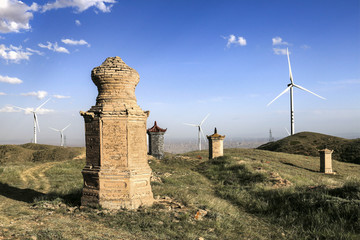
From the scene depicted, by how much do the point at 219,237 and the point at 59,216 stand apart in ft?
16.7

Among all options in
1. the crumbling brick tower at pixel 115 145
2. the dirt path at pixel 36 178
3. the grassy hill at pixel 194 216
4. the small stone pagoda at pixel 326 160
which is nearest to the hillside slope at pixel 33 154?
the dirt path at pixel 36 178

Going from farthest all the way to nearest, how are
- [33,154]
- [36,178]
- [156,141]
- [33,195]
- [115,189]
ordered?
1. [33,154]
2. [156,141]
3. [36,178]
4. [33,195]
5. [115,189]

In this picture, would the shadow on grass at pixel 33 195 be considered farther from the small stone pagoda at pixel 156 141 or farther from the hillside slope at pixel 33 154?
the hillside slope at pixel 33 154

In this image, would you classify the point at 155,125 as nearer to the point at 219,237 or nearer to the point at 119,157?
the point at 119,157

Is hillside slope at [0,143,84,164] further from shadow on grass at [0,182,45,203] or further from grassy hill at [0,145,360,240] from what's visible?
shadow on grass at [0,182,45,203]

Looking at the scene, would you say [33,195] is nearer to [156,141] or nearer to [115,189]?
[115,189]

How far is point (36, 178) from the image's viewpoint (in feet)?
57.4

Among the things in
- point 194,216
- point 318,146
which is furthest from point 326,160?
point 194,216

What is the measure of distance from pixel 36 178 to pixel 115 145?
10.9 m

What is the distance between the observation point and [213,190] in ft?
49.9

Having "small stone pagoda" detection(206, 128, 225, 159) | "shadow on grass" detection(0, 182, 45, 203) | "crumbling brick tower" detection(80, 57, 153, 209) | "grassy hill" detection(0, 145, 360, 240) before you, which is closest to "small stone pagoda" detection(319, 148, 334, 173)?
"small stone pagoda" detection(206, 128, 225, 159)

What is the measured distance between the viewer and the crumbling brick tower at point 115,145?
30.9ft

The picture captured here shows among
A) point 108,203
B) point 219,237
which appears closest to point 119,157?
point 108,203

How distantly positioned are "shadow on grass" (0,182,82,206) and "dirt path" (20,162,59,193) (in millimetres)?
824
